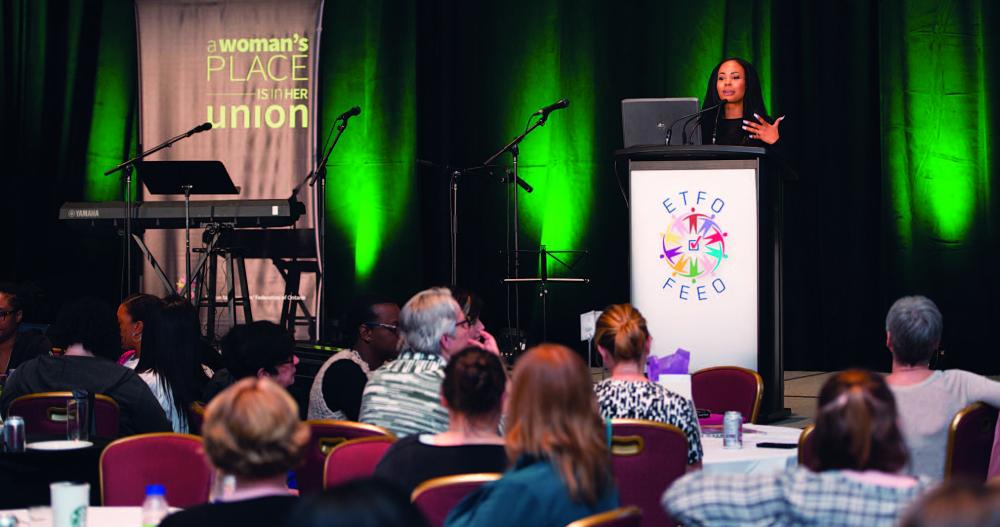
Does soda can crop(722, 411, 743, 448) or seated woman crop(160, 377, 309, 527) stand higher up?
seated woman crop(160, 377, 309, 527)

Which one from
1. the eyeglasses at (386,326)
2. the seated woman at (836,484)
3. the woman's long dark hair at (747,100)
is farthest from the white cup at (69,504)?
the woman's long dark hair at (747,100)

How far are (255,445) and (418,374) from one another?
1.39m

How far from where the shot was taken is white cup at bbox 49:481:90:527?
2.72 meters

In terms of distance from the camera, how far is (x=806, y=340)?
8.57m

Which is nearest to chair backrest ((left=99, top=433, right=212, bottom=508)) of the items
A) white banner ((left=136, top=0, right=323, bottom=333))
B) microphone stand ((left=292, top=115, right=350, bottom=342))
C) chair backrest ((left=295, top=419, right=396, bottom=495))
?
chair backrest ((left=295, top=419, right=396, bottom=495))

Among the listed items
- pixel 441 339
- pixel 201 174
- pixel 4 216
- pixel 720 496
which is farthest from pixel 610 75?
pixel 720 496

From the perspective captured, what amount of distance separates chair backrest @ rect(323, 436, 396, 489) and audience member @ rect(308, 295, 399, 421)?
45.0 inches

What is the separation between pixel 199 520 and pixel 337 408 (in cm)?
227

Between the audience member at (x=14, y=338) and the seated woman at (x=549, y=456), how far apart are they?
12.2 feet

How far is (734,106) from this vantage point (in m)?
6.46

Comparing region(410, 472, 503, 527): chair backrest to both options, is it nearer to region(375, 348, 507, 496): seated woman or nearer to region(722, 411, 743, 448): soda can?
region(375, 348, 507, 496): seated woman

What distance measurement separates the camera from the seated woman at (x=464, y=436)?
279 centimetres

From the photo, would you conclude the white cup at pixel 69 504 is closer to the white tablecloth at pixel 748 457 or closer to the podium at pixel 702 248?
the white tablecloth at pixel 748 457

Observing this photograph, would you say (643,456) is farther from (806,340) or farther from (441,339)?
(806,340)
